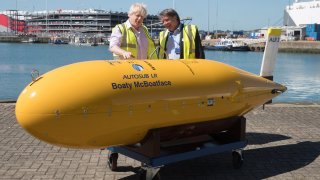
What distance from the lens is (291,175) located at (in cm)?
438

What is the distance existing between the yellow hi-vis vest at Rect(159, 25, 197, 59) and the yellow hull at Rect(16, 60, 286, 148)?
22.4 inches

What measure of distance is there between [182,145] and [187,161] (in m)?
0.49

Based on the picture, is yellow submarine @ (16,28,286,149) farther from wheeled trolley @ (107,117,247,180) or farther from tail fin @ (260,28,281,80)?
tail fin @ (260,28,281,80)

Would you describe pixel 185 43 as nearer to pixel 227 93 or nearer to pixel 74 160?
pixel 227 93

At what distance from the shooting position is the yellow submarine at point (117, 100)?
339 centimetres

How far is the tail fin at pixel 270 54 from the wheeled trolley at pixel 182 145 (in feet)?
3.33

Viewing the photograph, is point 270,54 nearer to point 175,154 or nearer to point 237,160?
point 237,160

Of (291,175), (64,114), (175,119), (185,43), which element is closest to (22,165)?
(64,114)

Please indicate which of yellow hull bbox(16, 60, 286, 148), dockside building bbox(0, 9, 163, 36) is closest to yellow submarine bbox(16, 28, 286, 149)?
yellow hull bbox(16, 60, 286, 148)

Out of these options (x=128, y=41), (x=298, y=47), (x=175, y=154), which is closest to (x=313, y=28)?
(x=298, y=47)

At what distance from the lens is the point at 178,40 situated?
4996mm

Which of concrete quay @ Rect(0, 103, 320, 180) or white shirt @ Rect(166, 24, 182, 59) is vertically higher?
white shirt @ Rect(166, 24, 182, 59)

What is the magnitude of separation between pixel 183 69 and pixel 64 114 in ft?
4.30

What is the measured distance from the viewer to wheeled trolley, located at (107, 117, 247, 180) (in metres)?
3.89
